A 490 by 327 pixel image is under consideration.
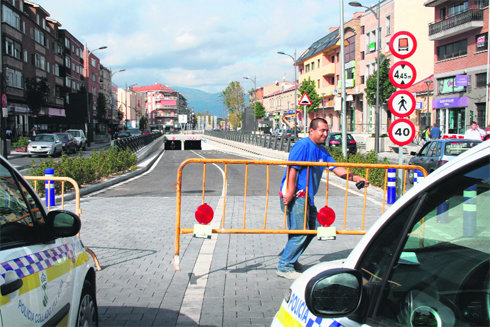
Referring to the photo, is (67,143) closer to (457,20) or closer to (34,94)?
(34,94)

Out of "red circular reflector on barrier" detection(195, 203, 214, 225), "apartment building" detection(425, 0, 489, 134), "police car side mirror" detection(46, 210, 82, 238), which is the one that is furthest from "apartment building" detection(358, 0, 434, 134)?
"police car side mirror" detection(46, 210, 82, 238)

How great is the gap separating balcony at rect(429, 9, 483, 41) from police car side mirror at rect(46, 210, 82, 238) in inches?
1600

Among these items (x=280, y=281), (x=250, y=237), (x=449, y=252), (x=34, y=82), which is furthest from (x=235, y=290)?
(x=34, y=82)

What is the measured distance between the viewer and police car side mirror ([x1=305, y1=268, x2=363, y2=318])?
1784mm

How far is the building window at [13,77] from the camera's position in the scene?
4484 cm

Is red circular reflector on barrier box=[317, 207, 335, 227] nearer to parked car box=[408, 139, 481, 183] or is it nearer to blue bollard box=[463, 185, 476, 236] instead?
blue bollard box=[463, 185, 476, 236]

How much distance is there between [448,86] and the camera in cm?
4112

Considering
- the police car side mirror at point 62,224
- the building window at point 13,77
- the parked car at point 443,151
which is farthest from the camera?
the building window at point 13,77

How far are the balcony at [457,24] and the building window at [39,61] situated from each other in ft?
137

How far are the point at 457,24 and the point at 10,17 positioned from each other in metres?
39.8

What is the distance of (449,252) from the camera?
1.97 meters

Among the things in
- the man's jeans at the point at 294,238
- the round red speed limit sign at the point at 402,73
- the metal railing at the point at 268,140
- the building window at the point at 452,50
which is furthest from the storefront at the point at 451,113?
the man's jeans at the point at 294,238

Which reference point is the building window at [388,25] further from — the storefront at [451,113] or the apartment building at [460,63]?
the storefront at [451,113]

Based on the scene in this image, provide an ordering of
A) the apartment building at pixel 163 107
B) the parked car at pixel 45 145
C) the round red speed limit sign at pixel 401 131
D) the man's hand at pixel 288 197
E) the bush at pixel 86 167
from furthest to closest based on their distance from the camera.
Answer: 1. the apartment building at pixel 163 107
2. the parked car at pixel 45 145
3. the bush at pixel 86 167
4. the round red speed limit sign at pixel 401 131
5. the man's hand at pixel 288 197
